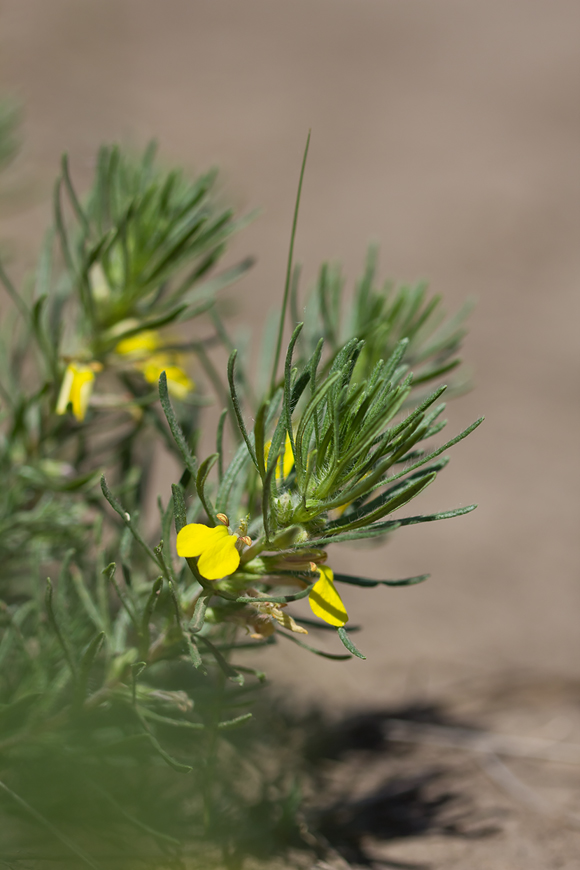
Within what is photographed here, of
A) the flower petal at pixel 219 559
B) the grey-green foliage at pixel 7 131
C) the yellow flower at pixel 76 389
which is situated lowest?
the flower petal at pixel 219 559

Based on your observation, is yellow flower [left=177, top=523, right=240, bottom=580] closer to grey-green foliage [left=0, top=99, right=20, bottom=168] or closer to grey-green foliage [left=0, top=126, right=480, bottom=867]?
grey-green foliage [left=0, top=126, right=480, bottom=867]

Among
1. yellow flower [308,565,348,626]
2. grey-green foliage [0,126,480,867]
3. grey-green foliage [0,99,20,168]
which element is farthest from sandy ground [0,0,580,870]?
yellow flower [308,565,348,626]

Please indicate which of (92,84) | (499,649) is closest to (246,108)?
(92,84)

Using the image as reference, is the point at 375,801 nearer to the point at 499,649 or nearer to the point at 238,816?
the point at 238,816

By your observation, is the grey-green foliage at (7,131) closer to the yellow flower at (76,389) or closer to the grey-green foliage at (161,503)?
the grey-green foliage at (161,503)

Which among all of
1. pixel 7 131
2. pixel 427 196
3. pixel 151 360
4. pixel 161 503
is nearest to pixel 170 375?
pixel 151 360

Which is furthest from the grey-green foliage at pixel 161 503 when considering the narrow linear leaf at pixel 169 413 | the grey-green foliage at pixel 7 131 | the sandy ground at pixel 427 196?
the grey-green foliage at pixel 7 131
